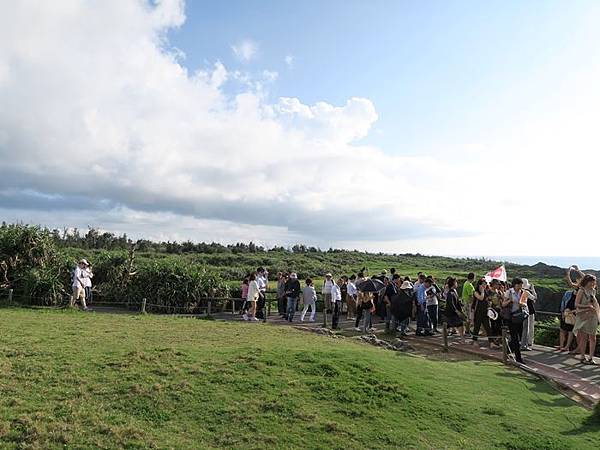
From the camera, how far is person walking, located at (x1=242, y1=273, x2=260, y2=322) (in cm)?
1784

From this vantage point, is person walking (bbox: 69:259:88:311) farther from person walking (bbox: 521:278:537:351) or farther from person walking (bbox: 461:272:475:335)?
person walking (bbox: 521:278:537:351)

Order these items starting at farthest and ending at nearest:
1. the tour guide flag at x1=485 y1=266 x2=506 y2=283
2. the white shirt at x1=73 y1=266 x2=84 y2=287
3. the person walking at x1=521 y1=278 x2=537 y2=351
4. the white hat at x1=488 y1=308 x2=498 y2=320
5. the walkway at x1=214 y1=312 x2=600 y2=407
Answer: the white shirt at x1=73 y1=266 x2=84 y2=287, the tour guide flag at x1=485 y1=266 x2=506 y2=283, the person walking at x1=521 y1=278 x2=537 y2=351, the white hat at x1=488 y1=308 x2=498 y2=320, the walkway at x1=214 y1=312 x2=600 y2=407

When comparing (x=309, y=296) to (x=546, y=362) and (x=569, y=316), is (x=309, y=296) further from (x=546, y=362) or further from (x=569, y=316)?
(x=569, y=316)

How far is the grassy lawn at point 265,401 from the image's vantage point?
22.4 ft

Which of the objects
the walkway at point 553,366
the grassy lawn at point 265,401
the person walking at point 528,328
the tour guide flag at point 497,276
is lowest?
the grassy lawn at point 265,401

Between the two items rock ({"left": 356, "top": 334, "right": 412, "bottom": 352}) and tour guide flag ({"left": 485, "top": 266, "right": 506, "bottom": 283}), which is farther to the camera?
tour guide flag ({"left": 485, "top": 266, "right": 506, "bottom": 283})

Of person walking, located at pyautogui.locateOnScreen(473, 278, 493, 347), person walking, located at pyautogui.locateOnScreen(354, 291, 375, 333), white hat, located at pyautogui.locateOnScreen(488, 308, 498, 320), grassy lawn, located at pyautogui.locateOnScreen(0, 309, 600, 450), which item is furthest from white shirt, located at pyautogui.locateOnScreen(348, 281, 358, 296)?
grassy lawn, located at pyautogui.locateOnScreen(0, 309, 600, 450)

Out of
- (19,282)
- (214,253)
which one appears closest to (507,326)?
(19,282)

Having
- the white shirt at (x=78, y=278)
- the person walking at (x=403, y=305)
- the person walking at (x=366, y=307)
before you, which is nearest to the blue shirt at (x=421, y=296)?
the person walking at (x=403, y=305)

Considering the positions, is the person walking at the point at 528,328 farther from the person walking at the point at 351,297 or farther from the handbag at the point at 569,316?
the person walking at the point at 351,297

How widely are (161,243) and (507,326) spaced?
146 ft

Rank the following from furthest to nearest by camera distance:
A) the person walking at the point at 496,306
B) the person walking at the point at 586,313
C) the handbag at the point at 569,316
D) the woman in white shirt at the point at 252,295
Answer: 1. the woman in white shirt at the point at 252,295
2. the person walking at the point at 496,306
3. the handbag at the point at 569,316
4. the person walking at the point at 586,313

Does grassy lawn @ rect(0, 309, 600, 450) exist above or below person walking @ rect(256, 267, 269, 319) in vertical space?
below

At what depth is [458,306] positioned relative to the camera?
46.5 feet
